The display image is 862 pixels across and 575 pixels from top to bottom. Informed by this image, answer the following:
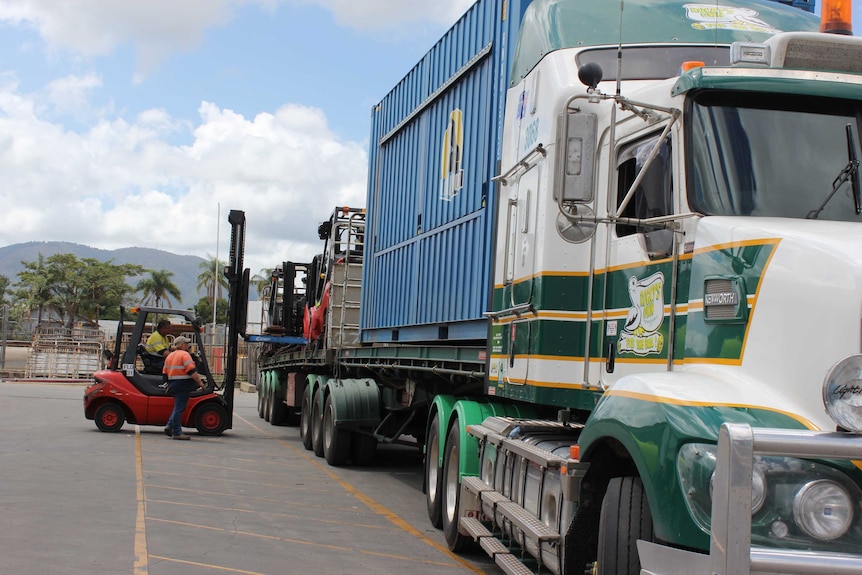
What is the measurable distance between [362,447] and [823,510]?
415 inches

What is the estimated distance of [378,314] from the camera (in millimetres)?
12609

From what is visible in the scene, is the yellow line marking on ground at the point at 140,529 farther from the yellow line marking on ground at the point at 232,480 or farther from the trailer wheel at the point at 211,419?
the trailer wheel at the point at 211,419

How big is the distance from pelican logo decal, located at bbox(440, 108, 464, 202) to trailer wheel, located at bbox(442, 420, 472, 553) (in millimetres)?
2370

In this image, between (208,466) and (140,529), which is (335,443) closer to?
(208,466)

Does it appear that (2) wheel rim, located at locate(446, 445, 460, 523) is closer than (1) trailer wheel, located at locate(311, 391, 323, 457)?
Yes

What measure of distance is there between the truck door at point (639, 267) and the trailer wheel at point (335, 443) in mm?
8049

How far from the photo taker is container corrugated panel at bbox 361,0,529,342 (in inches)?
335

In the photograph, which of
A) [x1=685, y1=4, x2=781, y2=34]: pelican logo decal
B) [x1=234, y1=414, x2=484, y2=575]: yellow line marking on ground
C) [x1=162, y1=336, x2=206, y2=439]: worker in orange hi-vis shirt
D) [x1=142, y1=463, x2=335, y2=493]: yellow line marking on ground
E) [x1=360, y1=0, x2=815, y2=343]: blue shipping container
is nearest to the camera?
[x1=685, y1=4, x2=781, y2=34]: pelican logo decal

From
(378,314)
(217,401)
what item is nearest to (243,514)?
(378,314)

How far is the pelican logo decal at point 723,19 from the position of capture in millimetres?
6684

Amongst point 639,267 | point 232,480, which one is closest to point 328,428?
point 232,480

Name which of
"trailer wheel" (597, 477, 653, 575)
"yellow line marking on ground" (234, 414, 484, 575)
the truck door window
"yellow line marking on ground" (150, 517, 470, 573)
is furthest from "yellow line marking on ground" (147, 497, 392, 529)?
"trailer wheel" (597, 477, 653, 575)

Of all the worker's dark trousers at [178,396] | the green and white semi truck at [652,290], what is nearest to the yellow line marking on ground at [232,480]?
the green and white semi truck at [652,290]

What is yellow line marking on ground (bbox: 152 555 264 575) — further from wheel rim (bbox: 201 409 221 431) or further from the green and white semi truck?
wheel rim (bbox: 201 409 221 431)
